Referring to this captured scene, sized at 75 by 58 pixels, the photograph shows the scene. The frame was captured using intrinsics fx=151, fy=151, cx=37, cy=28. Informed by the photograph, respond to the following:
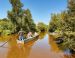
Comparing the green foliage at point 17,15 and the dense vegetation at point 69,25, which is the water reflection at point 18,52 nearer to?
the dense vegetation at point 69,25

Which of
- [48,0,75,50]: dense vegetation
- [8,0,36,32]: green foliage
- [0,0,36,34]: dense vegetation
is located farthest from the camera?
[8,0,36,32]: green foliage

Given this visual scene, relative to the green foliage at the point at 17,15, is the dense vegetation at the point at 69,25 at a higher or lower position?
lower

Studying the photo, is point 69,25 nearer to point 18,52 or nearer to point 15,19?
point 18,52

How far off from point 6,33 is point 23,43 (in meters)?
21.6

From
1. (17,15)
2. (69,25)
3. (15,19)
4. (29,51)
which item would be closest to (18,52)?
(29,51)

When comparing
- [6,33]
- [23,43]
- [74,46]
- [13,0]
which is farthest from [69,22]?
[13,0]

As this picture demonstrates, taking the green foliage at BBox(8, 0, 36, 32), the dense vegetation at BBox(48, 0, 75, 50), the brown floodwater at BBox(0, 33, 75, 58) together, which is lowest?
the brown floodwater at BBox(0, 33, 75, 58)

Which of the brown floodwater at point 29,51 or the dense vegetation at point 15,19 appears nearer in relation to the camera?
the brown floodwater at point 29,51

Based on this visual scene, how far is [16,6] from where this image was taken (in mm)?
49312

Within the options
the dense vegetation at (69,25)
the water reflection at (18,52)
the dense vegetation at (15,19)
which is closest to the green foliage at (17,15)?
the dense vegetation at (15,19)

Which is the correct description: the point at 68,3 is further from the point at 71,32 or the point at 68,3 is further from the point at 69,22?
the point at 71,32

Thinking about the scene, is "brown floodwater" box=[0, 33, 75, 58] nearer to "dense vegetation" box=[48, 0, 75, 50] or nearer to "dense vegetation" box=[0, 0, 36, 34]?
"dense vegetation" box=[48, 0, 75, 50]

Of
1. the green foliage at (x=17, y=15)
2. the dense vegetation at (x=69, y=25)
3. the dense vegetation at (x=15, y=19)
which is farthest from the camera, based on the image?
the green foliage at (x=17, y=15)

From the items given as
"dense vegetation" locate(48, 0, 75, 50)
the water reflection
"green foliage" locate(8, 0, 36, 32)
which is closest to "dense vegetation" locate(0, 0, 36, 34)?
"green foliage" locate(8, 0, 36, 32)
